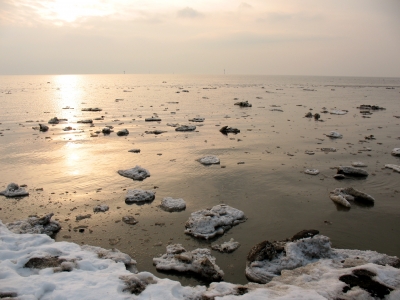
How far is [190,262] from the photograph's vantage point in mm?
7727

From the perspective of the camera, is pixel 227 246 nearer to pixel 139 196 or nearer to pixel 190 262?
pixel 190 262

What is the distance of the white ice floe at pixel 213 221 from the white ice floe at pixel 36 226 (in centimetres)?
428

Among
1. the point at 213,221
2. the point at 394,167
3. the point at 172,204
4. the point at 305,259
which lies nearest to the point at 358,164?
the point at 394,167

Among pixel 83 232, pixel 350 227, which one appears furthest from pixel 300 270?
pixel 83 232

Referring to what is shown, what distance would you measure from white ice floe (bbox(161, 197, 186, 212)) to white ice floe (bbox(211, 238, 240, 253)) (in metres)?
2.75

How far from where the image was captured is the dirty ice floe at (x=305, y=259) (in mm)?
7246

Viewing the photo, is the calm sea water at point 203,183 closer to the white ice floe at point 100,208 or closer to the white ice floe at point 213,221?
the white ice floe at point 100,208

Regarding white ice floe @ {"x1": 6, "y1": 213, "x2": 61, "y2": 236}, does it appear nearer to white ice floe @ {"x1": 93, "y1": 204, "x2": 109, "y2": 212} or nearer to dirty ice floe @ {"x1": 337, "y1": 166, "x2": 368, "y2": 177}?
white ice floe @ {"x1": 93, "y1": 204, "x2": 109, "y2": 212}

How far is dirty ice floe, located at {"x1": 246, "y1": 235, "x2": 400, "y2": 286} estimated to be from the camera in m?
7.25

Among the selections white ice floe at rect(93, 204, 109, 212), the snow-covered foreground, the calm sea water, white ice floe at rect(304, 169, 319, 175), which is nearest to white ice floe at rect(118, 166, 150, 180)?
the calm sea water

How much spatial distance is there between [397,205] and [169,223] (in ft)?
28.9

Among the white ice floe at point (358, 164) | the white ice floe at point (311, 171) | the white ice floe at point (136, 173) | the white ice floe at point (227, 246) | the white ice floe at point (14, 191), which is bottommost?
the white ice floe at point (227, 246)

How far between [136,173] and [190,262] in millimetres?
7466

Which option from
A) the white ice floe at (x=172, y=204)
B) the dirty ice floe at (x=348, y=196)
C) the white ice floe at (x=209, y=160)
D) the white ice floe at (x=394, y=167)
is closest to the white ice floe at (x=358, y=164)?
the white ice floe at (x=394, y=167)
